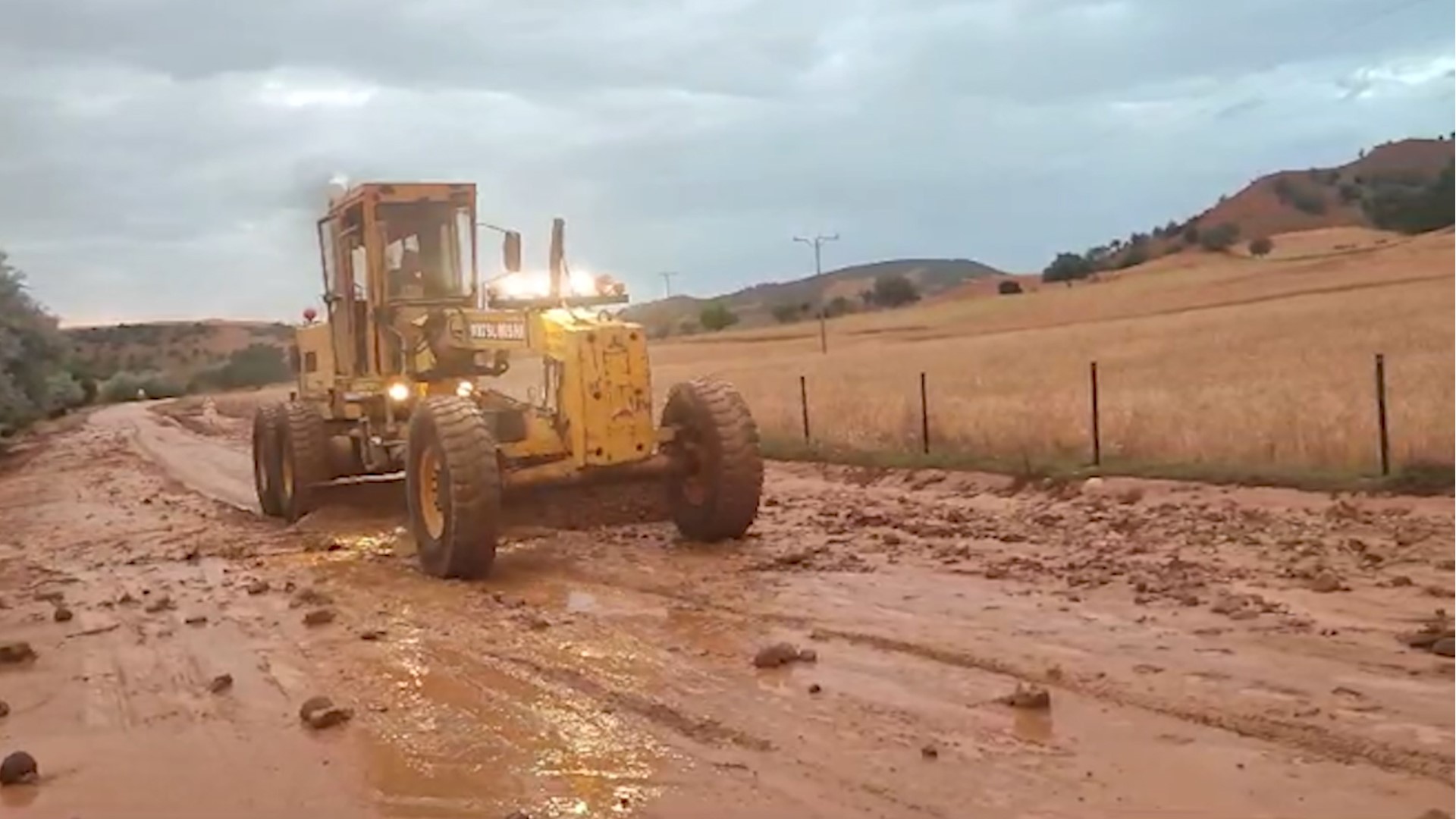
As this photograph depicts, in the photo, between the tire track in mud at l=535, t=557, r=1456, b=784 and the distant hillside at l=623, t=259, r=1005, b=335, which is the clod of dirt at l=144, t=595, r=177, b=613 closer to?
the tire track in mud at l=535, t=557, r=1456, b=784

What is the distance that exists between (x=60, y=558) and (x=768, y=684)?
28.3 feet

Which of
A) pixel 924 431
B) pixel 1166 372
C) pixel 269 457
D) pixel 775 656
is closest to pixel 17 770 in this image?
pixel 775 656

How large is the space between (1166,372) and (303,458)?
54.7 ft

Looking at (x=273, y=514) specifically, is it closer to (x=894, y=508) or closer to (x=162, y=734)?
(x=894, y=508)

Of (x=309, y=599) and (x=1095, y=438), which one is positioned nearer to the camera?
(x=309, y=599)

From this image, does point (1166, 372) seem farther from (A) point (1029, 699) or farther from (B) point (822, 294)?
(B) point (822, 294)

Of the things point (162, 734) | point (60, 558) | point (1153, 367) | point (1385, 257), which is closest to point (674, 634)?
point (162, 734)

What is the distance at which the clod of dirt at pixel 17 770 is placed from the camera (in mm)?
6281

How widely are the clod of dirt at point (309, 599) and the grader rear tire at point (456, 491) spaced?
2.75 ft

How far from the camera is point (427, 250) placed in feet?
45.0

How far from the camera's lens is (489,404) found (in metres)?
12.3

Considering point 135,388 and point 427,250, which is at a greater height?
point 427,250

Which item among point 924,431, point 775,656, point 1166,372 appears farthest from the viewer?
point 1166,372

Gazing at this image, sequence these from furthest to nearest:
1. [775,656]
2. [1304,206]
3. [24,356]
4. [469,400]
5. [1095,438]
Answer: [1304,206] → [24,356] → [1095,438] → [469,400] → [775,656]
